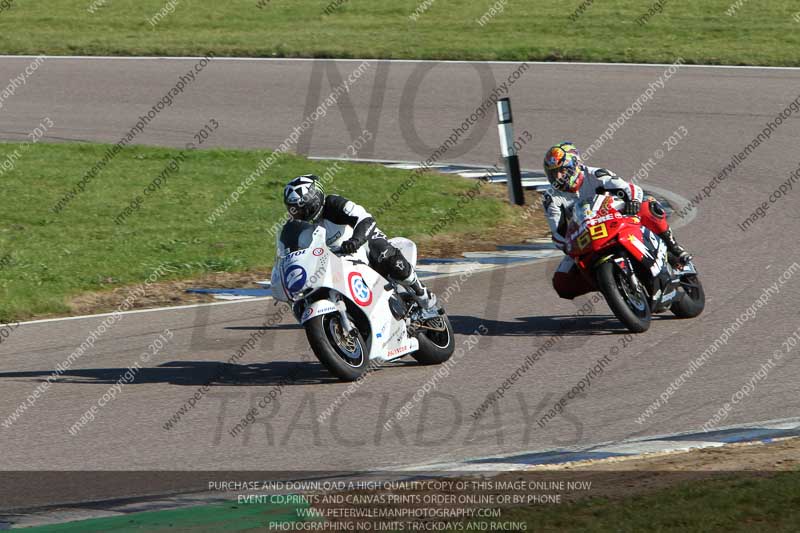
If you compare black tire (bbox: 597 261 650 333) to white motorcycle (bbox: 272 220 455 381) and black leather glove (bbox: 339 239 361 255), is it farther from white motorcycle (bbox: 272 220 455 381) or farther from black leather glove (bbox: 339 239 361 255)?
black leather glove (bbox: 339 239 361 255)

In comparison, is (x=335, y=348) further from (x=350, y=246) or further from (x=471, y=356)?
(x=471, y=356)

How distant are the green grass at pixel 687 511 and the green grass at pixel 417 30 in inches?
754

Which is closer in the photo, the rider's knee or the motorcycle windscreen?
the motorcycle windscreen

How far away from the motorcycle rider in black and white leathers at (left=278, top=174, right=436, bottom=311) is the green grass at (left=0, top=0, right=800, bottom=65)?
620 inches

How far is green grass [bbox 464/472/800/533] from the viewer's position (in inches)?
253

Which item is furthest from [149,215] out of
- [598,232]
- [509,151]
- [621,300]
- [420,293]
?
[621,300]

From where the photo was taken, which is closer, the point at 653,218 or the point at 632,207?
the point at 632,207

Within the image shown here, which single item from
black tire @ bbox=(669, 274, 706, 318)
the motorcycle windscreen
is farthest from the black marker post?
the motorcycle windscreen

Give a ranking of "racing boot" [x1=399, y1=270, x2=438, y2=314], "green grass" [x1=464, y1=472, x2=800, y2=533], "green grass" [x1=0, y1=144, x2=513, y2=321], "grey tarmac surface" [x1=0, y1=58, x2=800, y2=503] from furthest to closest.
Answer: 1. "green grass" [x1=0, y1=144, x2=513, y2=321]
2. "racing boot" [x1=399, y1=270, x2=438, y2=314]
3. "grey tarmac surface" [x1=0, y1=58, x2=800, y2=503]
4. "green grass" [x1=464, y1=472, x2=800, y2=533]

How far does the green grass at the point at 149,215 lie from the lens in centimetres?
1433

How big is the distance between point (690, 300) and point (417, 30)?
17889 mm

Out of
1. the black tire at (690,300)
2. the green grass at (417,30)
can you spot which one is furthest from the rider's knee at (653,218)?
the green grass at (417,30)

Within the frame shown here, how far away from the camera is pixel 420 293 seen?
10820 mm

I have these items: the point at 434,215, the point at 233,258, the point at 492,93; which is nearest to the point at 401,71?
the point at 492,93
